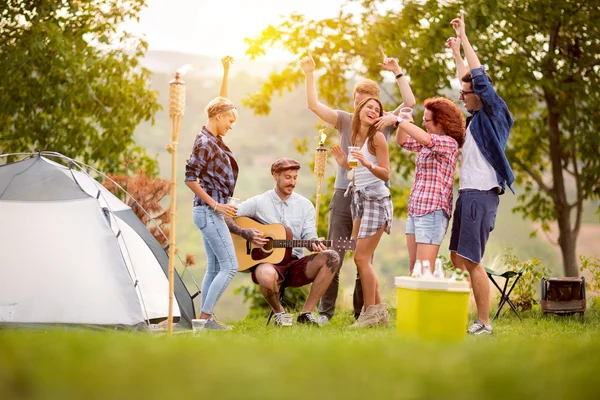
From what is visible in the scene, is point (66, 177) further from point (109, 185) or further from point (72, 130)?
point (72, 130)

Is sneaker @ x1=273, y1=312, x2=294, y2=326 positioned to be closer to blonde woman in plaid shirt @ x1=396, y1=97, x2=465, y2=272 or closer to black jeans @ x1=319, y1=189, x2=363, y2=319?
black jeans @ x1=319, y1=189, x2=363, y2=319

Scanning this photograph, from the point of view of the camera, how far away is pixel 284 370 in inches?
106

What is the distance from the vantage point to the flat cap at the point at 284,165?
19.8 ft

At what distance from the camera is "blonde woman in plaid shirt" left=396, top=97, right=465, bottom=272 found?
5363 millimetres

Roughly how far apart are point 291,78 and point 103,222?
17.8 ft

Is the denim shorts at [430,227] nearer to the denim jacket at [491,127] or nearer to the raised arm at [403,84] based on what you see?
the denim jacket at [491,127]

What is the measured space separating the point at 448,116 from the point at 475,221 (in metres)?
0.77

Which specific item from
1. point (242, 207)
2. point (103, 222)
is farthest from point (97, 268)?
point (242, 207)

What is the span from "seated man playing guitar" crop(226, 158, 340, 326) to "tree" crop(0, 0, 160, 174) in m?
3.72

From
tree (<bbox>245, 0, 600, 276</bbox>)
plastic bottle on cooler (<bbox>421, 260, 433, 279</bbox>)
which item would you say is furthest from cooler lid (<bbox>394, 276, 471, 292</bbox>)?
tree (<bbox>245, 0, 600, 276</bbox>)

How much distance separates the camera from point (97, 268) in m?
5.30

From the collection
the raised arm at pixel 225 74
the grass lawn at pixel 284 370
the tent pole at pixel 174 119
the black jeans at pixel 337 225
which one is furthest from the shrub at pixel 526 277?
the grass lawn at pixel 284 370

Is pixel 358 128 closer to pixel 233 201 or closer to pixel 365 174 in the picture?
pixel 365 174

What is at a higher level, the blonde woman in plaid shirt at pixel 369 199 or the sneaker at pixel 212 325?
the blonde woman in plaid shirt at pixel 369 199
